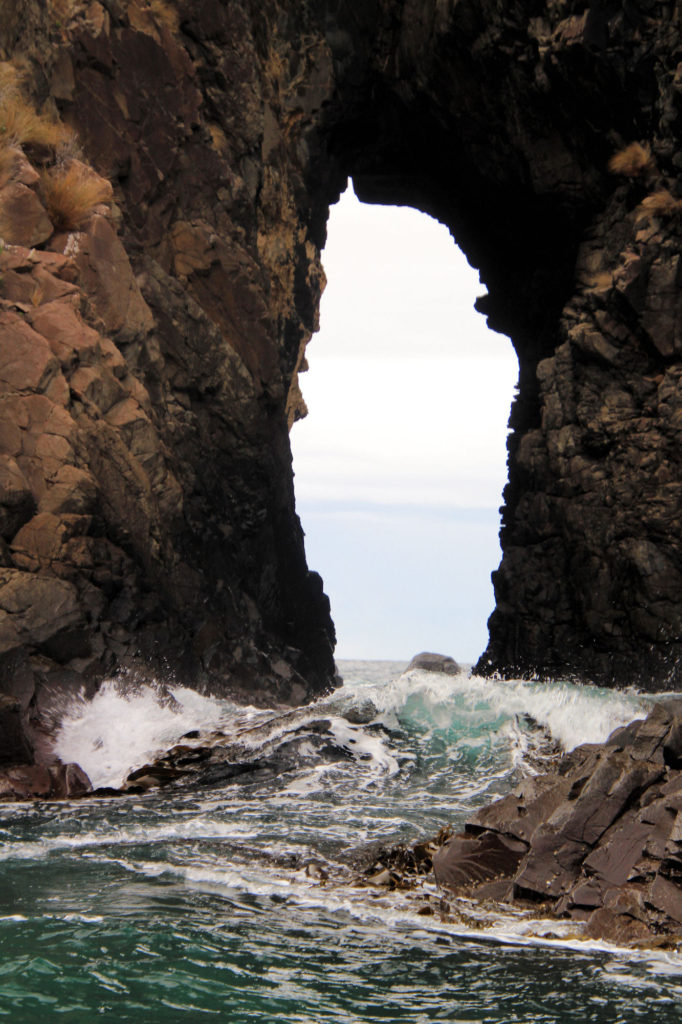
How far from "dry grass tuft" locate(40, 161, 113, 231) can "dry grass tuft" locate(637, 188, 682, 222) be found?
1062cm

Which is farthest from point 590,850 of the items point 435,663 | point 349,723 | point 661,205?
point 435,663

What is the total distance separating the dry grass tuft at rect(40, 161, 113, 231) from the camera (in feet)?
53.8

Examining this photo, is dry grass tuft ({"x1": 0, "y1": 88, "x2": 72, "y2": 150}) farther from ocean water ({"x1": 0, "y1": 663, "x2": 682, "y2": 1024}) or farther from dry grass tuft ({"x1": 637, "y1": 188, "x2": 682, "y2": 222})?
dry grass tuft ({"x1": 637, "y1": 188, "x2": 682, "y2": 222})

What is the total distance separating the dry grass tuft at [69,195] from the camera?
1639cm

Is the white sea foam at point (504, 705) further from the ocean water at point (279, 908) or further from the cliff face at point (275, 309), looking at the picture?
the cliff face at point (275, 309)

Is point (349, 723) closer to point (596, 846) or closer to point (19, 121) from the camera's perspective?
point (596, 846)

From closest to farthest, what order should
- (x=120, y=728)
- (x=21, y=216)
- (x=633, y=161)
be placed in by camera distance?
1. (x=120, y=728)
2. (x=21, y=216)
3. (x=633, y=161)

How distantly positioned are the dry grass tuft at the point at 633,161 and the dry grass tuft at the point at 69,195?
1035 cm

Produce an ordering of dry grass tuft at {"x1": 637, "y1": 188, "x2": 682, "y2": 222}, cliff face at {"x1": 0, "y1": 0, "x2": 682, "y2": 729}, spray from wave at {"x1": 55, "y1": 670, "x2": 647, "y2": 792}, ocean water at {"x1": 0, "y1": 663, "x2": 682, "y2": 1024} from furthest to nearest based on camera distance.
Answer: dry grass tuft at {"x1": 637, "y1": 188, "x2": 682, "y2": 222} → cliff face at {"x1": 0, "y1": 0, "x2": 682, "y2": 729} → spray from wave at {"x1": 55, "y1": 670, "x2": 647, "y2": 792} → ocean water at {"x1": 0, "y1": 663, "x2": 682, "y2": 1024}

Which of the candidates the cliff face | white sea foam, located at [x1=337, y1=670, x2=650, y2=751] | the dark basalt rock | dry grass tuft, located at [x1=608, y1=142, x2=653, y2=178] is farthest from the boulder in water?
the dark basalt rock

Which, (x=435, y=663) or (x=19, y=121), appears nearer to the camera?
(x=19, y=121)

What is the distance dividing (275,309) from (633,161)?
26.3 ft

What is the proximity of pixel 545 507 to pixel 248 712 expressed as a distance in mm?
8332

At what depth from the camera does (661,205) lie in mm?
19734
